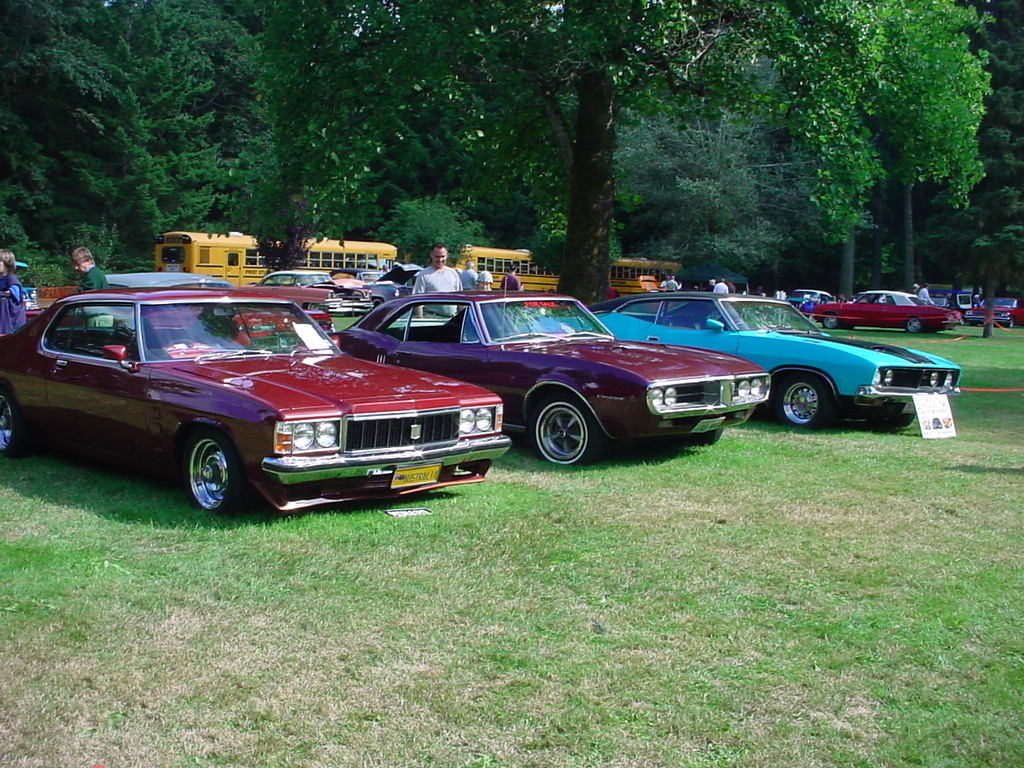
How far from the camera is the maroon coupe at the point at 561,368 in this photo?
8.97 m

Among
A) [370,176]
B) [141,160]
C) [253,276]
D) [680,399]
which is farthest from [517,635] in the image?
[141,160]

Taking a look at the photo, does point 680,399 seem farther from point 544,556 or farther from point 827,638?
point 827,638

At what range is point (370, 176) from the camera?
53.1ft

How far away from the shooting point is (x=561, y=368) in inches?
364

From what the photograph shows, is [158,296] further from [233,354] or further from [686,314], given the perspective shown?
[686,314]

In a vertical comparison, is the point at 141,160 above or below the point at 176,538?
above

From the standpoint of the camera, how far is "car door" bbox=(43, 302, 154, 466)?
24.8ft

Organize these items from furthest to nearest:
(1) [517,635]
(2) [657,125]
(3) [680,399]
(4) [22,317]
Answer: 1. (2) [657,125]
2. (4) [22,317]
3. (3) [680,399]
4. (1) [517,635]

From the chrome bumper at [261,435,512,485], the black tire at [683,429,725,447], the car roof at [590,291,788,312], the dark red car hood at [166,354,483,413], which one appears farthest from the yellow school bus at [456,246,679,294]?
the chrome bumper at [261,435,512,485]

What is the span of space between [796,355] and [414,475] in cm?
586

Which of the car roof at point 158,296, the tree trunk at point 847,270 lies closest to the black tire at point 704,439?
the car roof at point 158,296

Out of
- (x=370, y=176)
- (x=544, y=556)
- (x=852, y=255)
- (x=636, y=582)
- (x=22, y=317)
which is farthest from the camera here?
(x=852, y=255)

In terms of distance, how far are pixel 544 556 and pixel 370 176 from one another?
36.1 feet

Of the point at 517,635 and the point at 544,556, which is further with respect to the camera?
the point at 544,556
